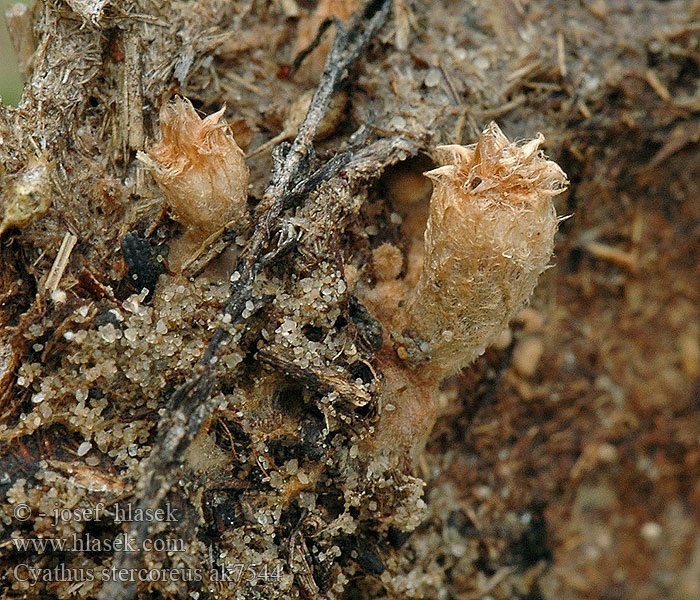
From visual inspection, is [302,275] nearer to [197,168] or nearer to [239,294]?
[239,294]

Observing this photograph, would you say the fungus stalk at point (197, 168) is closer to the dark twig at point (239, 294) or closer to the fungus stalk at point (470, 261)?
the dark twig at point (239, 294)

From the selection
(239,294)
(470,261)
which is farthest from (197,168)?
(470,261)

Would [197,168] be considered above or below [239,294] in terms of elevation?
above

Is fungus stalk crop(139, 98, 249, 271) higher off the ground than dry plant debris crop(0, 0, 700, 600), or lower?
higher

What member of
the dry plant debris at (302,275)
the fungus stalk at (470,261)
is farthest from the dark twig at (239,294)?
the fungus stalk at (470,261)

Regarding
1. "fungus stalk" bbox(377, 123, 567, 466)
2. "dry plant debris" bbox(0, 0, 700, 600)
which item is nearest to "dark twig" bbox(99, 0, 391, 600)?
"dry plant debris" bbox(0, 0, 700, 600)

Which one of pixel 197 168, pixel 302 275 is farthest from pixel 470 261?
pixel 197 168

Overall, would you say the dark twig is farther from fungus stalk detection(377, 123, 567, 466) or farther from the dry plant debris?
fungus stalk detection(377, 123, 567, 466)
